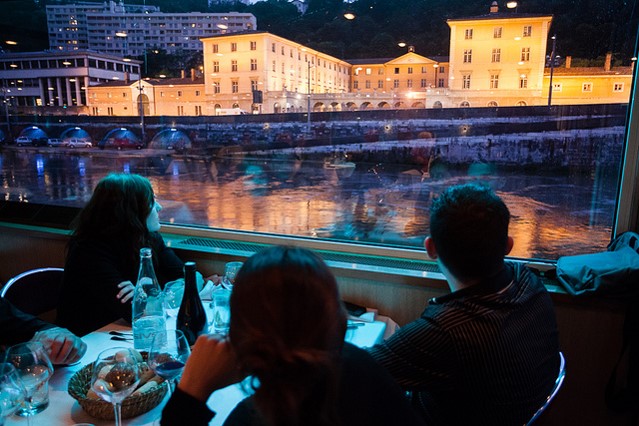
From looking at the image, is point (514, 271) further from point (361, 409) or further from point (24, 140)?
point (24, 140)

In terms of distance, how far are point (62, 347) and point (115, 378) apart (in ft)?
1.30

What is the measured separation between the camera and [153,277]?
1.62m

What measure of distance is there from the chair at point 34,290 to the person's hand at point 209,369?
1487 mm

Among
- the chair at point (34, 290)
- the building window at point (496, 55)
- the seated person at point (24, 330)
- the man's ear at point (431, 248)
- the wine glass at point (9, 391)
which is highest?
the building window at point (496, 55)

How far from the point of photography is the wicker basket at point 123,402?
106 centimetres

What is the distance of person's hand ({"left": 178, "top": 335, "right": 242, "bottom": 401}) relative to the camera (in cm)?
84

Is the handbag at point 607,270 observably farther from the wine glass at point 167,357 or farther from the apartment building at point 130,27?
the apartment building at point 130,27

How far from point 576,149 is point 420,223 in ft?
2.96

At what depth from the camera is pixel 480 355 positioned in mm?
1033

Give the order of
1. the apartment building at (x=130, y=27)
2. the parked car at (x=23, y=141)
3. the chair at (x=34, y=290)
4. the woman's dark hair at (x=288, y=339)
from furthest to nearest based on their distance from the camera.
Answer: the parked car at (x=23, y=141) < the apartment building at (x=130, y=27) < the chair at (x=34, y=290) < the woman's dark hair at (x=288, y=339)

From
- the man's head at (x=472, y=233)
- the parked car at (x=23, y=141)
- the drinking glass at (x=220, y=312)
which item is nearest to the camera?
the man's head at (x=472, y=233)

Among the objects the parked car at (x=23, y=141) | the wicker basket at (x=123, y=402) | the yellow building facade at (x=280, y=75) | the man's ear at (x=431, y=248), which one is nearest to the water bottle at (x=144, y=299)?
the wicker basket at (x=123, y=402)

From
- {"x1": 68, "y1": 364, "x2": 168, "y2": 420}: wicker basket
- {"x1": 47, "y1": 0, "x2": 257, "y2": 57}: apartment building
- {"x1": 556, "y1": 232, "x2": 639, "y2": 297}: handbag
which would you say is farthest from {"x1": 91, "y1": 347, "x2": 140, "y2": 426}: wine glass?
{"x1": 47, "y1": 0, "x2": 257, "y2": 57}: apartment building

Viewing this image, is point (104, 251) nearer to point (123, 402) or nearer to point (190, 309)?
point (190, 309)
